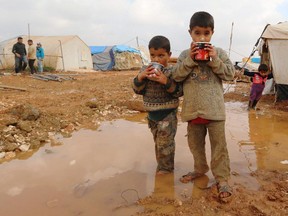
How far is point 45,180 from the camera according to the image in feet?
9.53

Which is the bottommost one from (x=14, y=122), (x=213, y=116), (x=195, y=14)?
(x=14, y=122)

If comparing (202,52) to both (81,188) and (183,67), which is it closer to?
(183,67)

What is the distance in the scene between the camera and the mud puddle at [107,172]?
244cm

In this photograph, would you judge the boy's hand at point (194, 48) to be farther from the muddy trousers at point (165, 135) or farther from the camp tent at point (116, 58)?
the camp tent at point (116, 58)

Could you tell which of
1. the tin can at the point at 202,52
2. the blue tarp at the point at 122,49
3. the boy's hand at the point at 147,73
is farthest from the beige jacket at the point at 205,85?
the blue tarp at the point at 122,49

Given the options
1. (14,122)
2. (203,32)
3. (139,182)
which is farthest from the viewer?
(14,122)

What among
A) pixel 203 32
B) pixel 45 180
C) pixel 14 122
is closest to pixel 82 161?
pixel 45 180

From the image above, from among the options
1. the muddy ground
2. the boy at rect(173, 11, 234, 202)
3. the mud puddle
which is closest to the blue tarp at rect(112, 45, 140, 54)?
the muddy ground

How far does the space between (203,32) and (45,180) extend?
200cm

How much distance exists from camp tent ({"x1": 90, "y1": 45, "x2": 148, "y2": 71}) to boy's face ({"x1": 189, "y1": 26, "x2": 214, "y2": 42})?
20.2 m

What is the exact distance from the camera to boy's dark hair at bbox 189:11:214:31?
93.4 inches

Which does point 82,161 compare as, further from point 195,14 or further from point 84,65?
point 84,65

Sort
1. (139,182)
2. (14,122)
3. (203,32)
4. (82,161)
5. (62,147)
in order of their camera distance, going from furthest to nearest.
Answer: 1. (14,122)
2. (62,147)
3. (82,161)
4. (139,182)
5. (203,32)

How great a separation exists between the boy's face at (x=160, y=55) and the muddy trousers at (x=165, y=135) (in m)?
0.50
